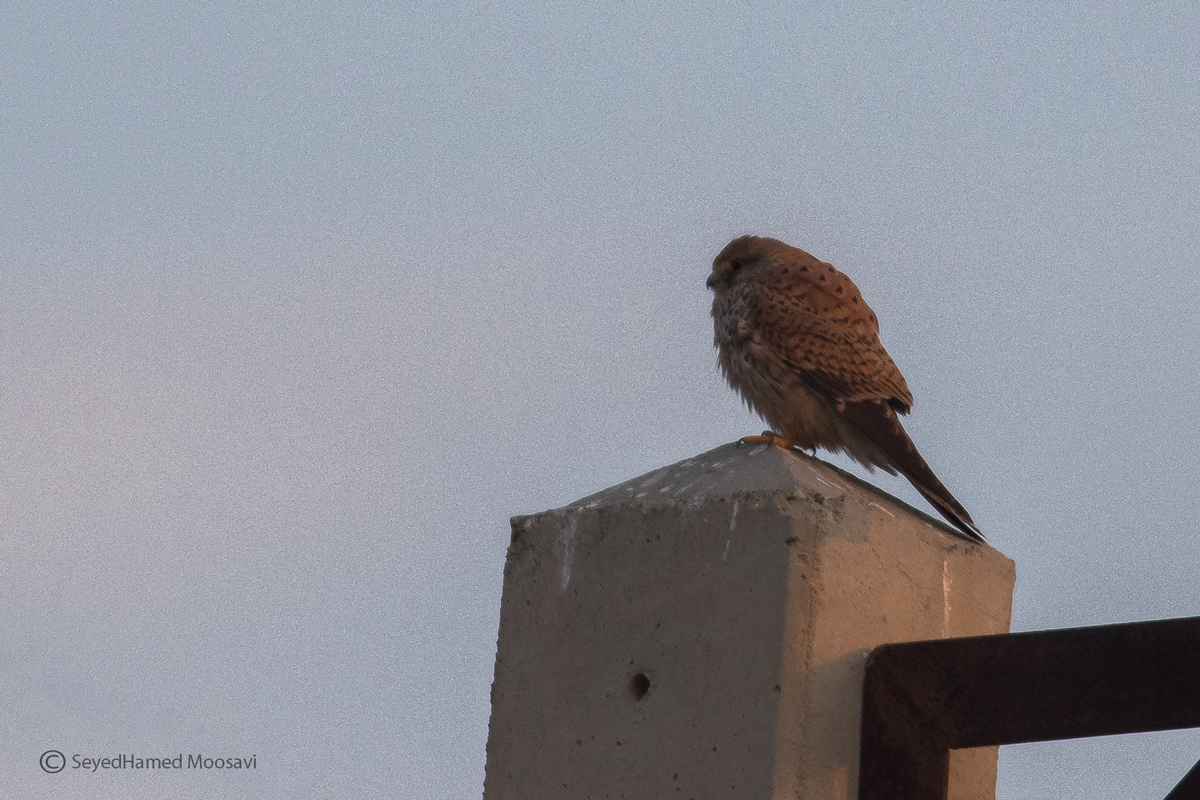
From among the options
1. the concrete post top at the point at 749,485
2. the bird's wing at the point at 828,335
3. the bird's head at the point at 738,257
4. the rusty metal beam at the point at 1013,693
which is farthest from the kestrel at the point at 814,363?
the rusty metal beam at the point at 1013,693

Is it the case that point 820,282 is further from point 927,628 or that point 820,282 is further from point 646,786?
point 646,786

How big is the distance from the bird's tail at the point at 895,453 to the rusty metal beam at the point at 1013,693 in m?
0.95

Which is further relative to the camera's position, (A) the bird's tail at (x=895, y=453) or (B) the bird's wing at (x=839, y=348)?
(B) the bird's wing at (x=839, y=348)

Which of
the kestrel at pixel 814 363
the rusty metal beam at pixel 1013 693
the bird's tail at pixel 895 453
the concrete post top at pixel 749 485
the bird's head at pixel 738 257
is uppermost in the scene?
the bird's head at pixel 738 257

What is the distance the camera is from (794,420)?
431 centimetres

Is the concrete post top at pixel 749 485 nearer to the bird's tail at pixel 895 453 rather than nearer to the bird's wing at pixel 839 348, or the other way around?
the bird's tail at pixel 895 453

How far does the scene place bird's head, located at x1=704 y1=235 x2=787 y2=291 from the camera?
504cm

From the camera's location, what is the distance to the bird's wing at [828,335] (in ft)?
14.0

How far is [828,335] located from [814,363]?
0.13 m

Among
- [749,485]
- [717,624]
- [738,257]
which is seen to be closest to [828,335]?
[738,257]

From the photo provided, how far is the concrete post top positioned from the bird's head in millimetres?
2218

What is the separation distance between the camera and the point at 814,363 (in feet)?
14.2

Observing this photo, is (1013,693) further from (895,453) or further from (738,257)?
(738,257)

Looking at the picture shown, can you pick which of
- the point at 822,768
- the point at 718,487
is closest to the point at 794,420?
the point at 718,487
